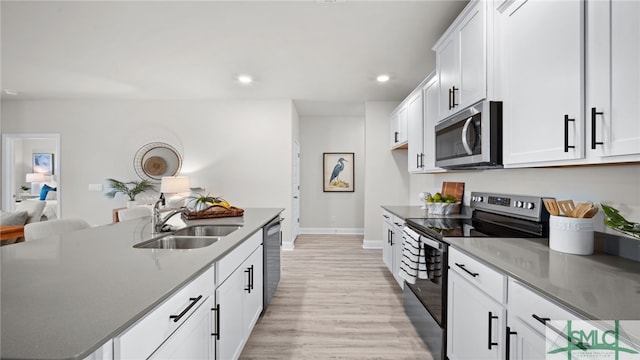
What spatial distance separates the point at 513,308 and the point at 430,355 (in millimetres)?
1148

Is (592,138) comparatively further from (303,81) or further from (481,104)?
(303,81)

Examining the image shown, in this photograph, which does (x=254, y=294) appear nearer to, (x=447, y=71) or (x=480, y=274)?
(x=480, y=274)

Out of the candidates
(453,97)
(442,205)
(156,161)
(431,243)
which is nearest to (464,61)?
(453,97)

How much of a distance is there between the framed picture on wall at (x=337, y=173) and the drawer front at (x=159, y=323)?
519 cm

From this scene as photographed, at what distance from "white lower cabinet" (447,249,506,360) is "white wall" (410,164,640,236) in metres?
0.64

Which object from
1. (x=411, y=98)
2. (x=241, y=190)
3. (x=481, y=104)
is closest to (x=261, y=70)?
(x=411, y=98)

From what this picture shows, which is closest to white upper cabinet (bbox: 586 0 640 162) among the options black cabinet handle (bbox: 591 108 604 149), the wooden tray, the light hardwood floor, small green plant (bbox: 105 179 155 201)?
black cabinet handle (bbox: 591 108 604 149)

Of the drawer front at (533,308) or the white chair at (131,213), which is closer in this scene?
the drawer front at (533,308)

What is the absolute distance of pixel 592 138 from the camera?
Answer: 3.61 feet

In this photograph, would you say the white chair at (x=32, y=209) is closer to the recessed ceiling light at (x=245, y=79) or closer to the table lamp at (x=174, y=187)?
the table lamp at (x=174, y=187)

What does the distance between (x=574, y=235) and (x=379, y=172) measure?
3.80 meters

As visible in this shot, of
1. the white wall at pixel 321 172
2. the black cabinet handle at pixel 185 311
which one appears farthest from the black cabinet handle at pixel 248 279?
the white wall at pixel 321 172

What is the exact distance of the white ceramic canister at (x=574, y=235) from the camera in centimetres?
128

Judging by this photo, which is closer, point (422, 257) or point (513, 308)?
point (513, 308)
